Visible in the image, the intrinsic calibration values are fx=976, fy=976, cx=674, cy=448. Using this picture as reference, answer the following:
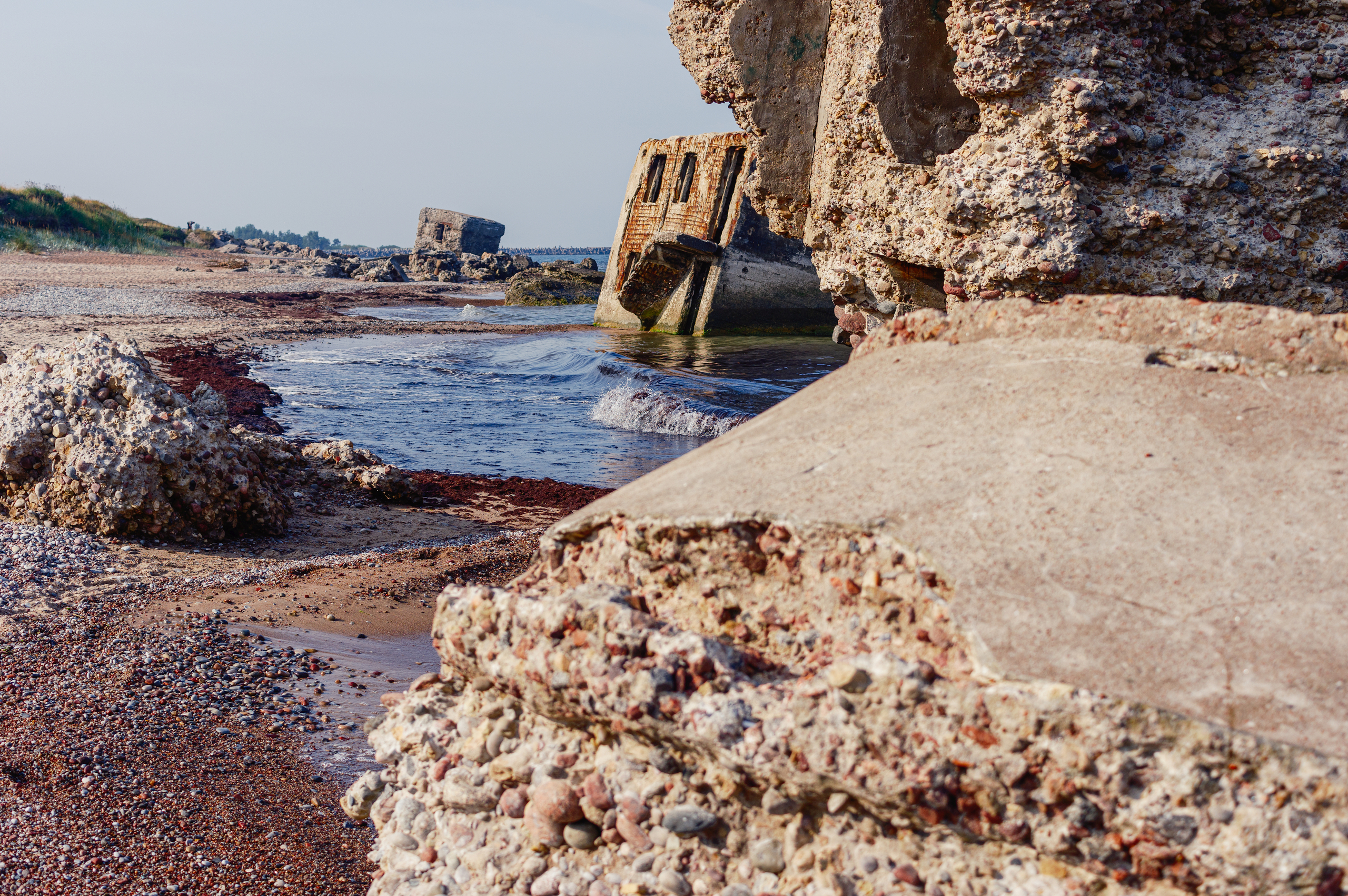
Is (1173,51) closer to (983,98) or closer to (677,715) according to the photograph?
(983,98)

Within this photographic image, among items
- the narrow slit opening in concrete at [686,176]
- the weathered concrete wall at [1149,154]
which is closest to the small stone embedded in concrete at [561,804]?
the weathered concrete wall at [1149,154]

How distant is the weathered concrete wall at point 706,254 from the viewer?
→ 60.3ft

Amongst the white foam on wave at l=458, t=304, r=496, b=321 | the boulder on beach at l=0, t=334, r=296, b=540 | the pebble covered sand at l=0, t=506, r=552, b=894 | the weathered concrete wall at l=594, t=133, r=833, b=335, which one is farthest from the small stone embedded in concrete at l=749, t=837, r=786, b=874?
the white foam on wave at l=458, t=304, r=496, b=321

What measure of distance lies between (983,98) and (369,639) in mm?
3208

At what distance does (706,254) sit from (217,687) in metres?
16.1

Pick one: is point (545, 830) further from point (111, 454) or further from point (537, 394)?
point (537, 394)

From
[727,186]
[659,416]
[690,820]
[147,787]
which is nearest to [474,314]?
[727,186]

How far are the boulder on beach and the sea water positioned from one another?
324cm

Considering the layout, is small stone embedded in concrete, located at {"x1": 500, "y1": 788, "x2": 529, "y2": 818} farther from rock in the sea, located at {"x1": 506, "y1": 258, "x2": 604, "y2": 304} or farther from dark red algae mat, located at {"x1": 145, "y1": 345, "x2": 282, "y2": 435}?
rock in the sea, located at {"x1": 506, "y1": 258, "x2": 604, "y2": 304}

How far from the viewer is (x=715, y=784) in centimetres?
156

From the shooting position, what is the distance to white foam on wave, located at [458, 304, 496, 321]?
24.9 metres

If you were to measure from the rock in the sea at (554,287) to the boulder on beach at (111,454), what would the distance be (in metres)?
24.0

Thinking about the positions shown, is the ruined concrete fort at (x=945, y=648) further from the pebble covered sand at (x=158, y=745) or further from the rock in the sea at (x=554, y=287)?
the rock in the sea at (x=554, y=287)

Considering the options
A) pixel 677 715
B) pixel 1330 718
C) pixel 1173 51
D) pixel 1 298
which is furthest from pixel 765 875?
pixel 1 298
